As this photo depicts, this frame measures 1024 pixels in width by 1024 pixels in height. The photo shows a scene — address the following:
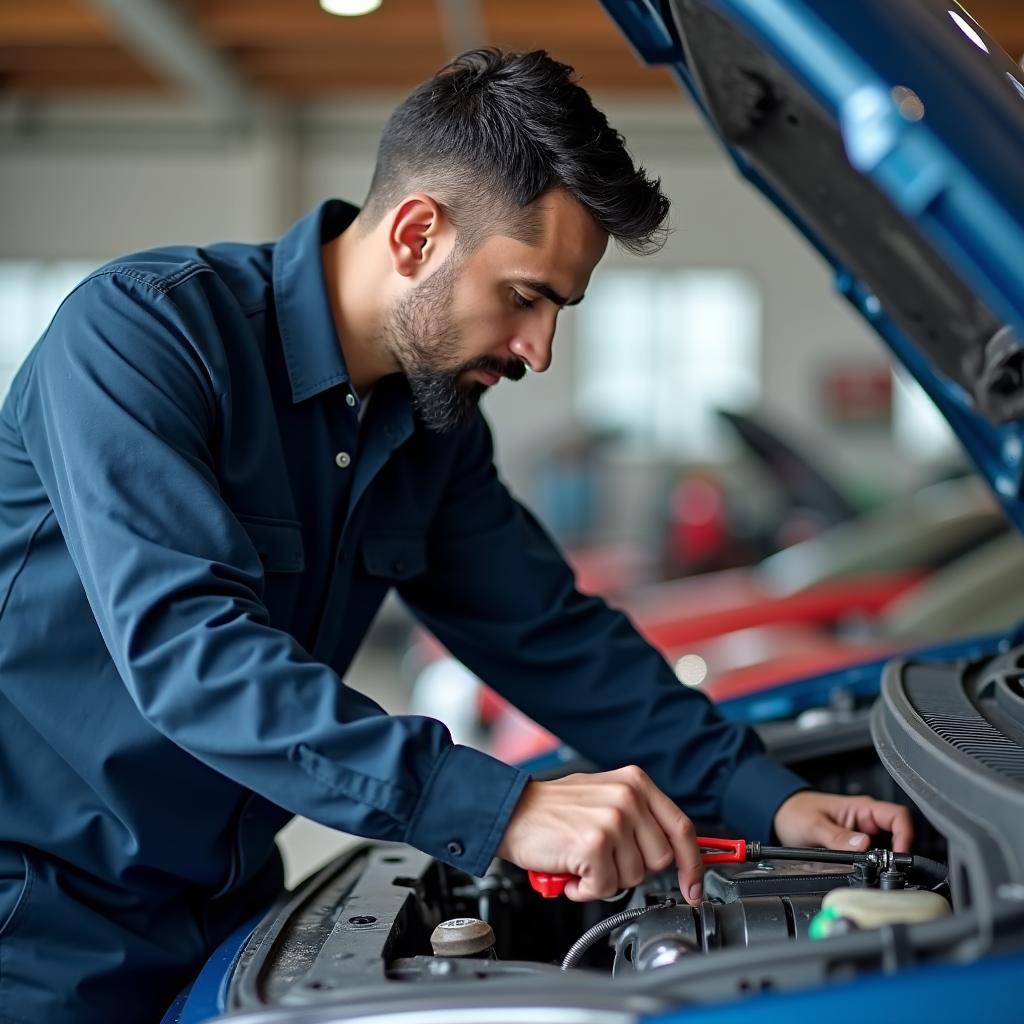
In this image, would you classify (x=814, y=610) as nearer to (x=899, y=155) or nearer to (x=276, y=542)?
(x=276, y=542)

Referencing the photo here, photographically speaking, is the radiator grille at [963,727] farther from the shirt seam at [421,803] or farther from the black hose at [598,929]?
the shirt seam at [421,803]

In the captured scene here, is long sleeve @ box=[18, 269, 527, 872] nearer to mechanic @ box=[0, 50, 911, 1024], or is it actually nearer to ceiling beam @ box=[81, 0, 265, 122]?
mechanic @ box=[0, 50, 911, 1024]

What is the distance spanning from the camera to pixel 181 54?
7590 millimetres

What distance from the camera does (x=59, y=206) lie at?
32.6ft

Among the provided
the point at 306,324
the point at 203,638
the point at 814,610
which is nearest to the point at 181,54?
the point at 814,610

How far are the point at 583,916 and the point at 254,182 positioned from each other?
9079 millimetres

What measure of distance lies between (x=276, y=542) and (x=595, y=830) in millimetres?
555

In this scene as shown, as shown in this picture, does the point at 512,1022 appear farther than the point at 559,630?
No

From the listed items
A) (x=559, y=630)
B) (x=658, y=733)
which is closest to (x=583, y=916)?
(x=658, y=733)

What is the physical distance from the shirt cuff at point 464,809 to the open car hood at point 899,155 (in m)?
0.60

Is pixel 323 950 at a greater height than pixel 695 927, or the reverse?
pixel 695 927

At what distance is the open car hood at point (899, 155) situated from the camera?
97 cm

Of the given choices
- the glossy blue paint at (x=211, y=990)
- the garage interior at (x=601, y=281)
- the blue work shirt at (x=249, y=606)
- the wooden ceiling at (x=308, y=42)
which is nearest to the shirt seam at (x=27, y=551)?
the blue work shirt at (x=249, y=606)

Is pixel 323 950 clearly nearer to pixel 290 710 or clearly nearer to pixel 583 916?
pixel 290 710
